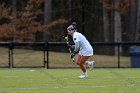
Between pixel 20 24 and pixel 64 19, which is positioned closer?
pixel 20 24

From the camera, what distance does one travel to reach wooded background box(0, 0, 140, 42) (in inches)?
1652

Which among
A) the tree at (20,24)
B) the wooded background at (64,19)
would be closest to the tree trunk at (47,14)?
the wooded background at (64,19)

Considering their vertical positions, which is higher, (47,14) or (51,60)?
(47,14)

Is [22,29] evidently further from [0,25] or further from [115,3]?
[115,3]

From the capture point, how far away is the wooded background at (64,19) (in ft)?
138

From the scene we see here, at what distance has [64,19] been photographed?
49.9m
